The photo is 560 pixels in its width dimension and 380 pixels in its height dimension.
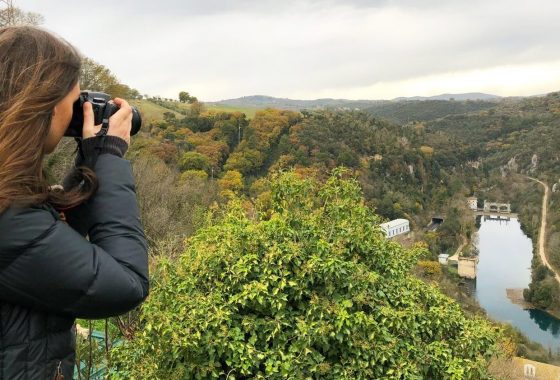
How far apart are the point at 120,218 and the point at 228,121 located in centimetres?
2858

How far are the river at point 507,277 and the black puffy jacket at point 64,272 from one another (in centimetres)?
2500

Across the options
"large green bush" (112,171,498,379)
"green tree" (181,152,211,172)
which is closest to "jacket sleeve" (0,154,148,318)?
"large green bush" (112,171,498,379)

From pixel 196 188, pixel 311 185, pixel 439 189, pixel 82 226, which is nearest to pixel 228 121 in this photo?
pixel 196 188

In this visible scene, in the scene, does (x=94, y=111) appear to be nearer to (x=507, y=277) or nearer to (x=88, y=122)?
(x=88, y=122)

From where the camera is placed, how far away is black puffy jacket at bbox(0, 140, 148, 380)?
2.35ft

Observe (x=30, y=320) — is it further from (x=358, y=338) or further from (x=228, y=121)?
(x=228, y=121)

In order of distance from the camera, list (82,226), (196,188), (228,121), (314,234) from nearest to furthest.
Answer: (82,226)
(314,234)
(196,188)
(228,121)

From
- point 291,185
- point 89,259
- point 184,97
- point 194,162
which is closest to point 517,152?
point 184,97

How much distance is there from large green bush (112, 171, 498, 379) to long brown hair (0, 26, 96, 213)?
2.00 metres

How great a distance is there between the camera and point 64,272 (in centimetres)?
73

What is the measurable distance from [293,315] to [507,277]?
34574 mm

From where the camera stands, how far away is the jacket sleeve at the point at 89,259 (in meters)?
0.72

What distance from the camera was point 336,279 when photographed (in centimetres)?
304

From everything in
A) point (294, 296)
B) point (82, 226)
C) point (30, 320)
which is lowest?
point (294, 296)
